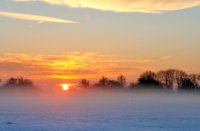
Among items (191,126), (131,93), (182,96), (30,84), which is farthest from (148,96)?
(191,126)

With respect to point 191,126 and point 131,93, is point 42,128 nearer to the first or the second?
point 191,126

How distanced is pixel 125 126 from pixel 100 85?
A: 10450cm

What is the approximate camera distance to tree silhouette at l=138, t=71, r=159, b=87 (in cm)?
11238

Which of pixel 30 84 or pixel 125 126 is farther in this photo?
pixel 30 84

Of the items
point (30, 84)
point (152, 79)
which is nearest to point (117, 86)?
point (152, 79)

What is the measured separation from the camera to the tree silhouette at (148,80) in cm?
11238

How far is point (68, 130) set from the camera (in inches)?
958

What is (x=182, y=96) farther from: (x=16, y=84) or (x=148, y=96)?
(x=16, y=84)

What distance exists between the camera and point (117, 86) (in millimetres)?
127188

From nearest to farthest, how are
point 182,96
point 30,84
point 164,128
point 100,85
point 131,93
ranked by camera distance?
point 164,128 < point 182,96 < point 131,93 < point 100,85 < point 30,84

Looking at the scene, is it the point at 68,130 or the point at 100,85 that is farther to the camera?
the point at 100,85

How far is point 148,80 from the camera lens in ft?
370

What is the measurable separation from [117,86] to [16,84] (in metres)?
31.1

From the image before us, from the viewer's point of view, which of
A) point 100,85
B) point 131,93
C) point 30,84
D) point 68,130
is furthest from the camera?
point 30,84
